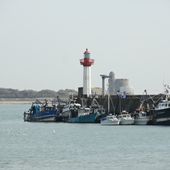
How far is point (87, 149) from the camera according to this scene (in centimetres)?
6638

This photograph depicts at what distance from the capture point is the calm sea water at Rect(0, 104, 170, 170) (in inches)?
2169

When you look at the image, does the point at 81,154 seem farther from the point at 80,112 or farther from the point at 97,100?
the point at 97,100

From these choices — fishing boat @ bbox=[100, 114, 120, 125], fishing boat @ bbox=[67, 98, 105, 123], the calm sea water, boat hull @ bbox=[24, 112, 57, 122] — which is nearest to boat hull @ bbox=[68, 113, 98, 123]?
fishing boat @ bbox=[67, 98, 105, 123]

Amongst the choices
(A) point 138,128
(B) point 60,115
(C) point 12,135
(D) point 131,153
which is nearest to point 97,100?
(B) point 60,115

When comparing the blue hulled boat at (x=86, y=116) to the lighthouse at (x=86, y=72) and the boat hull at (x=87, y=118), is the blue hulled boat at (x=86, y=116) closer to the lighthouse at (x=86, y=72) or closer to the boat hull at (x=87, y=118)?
the boat hull at (x=87, y=118)

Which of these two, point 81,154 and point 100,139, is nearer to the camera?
point 81,154

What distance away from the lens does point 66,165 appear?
5484 cm

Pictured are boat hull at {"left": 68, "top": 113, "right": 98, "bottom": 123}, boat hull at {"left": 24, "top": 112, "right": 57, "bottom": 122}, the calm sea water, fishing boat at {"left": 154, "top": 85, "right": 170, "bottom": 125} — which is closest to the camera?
the calm sea water

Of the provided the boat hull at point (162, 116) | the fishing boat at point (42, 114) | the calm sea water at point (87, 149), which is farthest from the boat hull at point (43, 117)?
the boat hull at point (162, 116)

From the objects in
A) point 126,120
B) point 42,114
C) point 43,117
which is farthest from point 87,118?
point 42,114

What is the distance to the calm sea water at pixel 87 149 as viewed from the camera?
181ft

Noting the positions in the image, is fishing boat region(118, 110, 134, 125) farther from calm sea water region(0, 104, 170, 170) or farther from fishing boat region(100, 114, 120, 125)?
calm sea water region(0, 104, 170, 170)

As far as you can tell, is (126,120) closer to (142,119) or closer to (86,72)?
(142,119)

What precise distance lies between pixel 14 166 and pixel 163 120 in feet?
149
